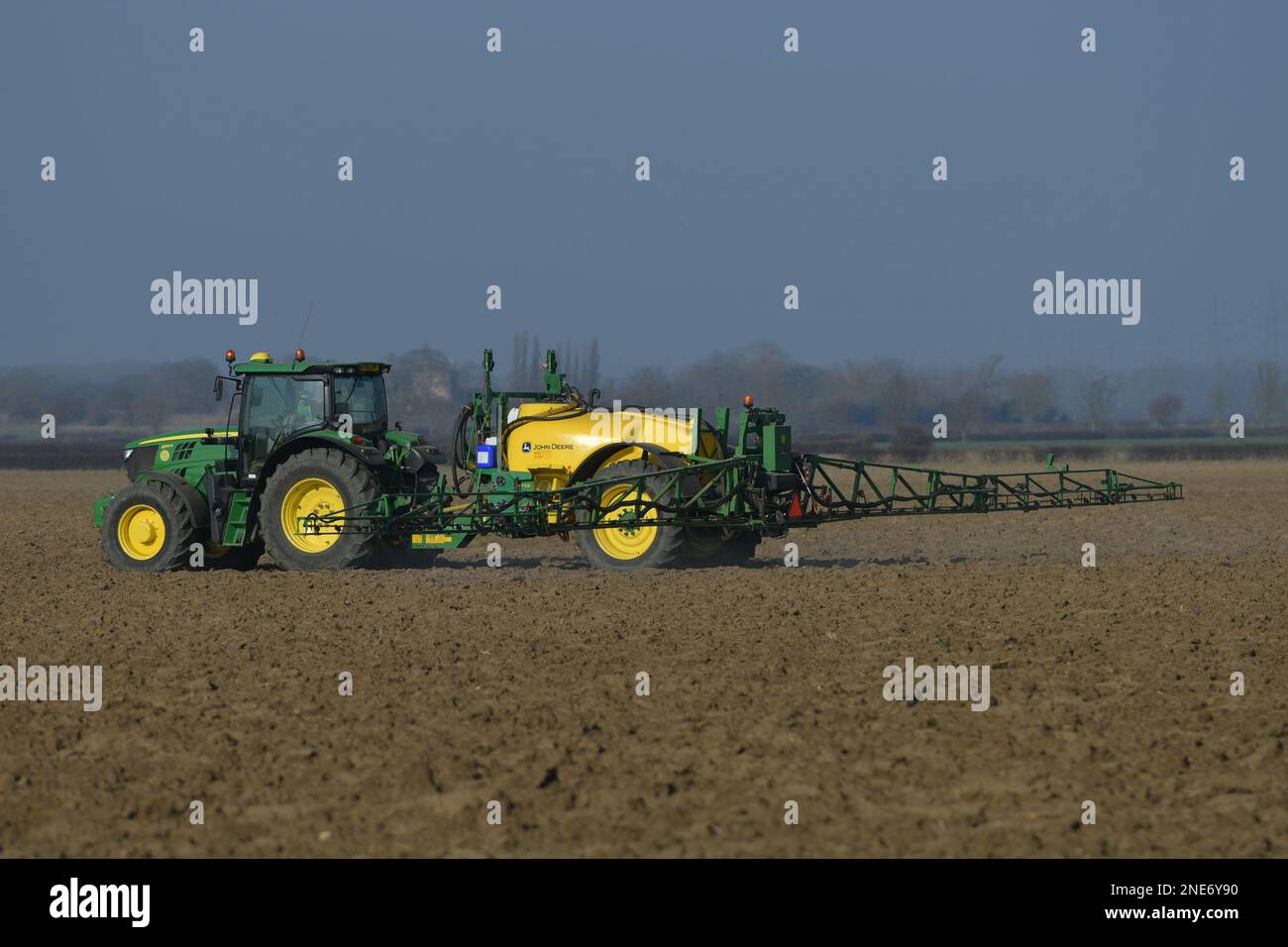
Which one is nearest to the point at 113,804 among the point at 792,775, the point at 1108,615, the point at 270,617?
the point at 792,775

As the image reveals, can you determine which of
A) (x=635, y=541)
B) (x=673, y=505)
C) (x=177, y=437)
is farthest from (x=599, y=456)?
(x=177, y=437)

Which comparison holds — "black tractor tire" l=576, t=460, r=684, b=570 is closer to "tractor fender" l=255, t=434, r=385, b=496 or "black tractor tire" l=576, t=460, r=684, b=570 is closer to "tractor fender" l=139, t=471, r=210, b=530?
"tractor fender" l=255, t=434, r=385, b=496

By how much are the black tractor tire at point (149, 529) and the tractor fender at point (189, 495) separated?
0.14ft

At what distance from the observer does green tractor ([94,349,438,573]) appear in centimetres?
1606

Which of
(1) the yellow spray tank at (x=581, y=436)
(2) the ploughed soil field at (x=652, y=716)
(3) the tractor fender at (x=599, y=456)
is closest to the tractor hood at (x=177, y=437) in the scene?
(2) the ploughed soil field at (x=652, y=716)

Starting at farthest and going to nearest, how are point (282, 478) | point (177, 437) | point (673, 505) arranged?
point (177, 437), point (282, 478), point (673, 505)

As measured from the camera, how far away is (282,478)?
52.5ft

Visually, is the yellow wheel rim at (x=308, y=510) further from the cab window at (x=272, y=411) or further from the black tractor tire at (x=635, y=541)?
the black tractor tire at (x=635, y=541)

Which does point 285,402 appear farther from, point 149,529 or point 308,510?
point 149,529

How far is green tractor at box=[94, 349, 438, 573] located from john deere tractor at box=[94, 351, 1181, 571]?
0.06 feet

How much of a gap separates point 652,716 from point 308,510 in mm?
8154

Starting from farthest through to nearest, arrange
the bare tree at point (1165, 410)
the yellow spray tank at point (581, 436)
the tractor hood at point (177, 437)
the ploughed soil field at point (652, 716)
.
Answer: the bare tree at point (1165, 410), the tractor hood at point (177, 437), the yellow spray tank at point (581, 436), the ploughed soil field at point (652, 716)

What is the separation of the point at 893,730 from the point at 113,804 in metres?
4.23

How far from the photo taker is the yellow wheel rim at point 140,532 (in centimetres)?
1673
